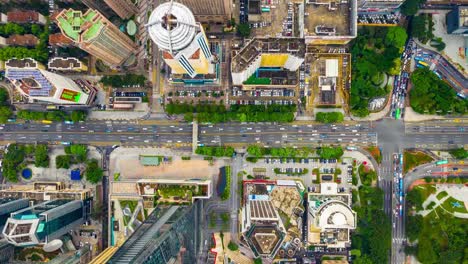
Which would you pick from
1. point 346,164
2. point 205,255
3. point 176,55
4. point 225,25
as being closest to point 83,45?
point 176,55

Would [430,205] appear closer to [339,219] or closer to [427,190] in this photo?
[427,190]

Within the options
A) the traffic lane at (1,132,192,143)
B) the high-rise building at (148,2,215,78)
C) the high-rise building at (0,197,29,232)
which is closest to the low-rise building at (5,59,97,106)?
the traffic lane at (1,132,192,143)

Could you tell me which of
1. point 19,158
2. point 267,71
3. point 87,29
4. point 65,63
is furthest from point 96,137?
point 267,71

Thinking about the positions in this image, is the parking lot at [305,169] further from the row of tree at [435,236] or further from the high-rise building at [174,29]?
the high-rise building at [174,29]

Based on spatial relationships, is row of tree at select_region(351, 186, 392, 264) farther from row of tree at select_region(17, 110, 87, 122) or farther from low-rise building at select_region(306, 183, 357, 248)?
row of tree at select_region(17, 110, 87, 122)

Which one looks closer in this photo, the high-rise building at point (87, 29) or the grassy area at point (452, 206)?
the high-rise building at point (87, 29)

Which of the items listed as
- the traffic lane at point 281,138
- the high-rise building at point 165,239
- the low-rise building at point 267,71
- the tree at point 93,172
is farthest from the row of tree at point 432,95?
the tree at point 93,172
